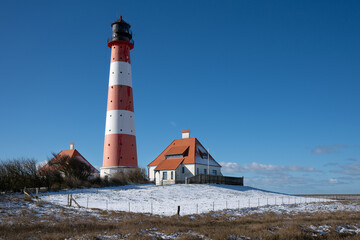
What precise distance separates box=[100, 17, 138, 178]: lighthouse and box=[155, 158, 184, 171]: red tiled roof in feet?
12.3

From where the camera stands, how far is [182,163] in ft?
150

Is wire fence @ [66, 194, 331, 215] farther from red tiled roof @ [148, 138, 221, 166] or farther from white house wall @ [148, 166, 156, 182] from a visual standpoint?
white house wall @ [148, 166, 156, 182]

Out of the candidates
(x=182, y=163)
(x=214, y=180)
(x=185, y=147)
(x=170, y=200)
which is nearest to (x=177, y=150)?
(x=185, y=147)

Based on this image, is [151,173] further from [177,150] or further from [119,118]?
[119,118]

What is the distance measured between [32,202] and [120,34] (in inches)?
1022

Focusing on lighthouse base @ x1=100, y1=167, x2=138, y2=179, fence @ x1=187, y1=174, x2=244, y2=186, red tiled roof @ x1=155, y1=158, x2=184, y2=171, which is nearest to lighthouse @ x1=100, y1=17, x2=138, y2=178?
lighthouse base @ x1=100, y1=167, x2=138, y2=179

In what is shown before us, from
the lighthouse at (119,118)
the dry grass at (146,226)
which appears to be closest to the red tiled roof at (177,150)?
the lighthouse at (119,118)

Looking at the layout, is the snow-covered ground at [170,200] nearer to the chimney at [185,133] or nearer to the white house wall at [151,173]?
the white house wall at [151,173]

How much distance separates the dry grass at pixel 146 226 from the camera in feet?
51.2

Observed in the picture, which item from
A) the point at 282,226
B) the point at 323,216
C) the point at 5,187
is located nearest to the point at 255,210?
the point at 323,216

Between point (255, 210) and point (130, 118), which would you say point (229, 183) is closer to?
point (130, 118)

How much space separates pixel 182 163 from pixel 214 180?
4658 millimetres

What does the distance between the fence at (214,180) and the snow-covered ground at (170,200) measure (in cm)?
210

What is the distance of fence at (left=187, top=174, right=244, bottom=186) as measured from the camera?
43688 millimetres
